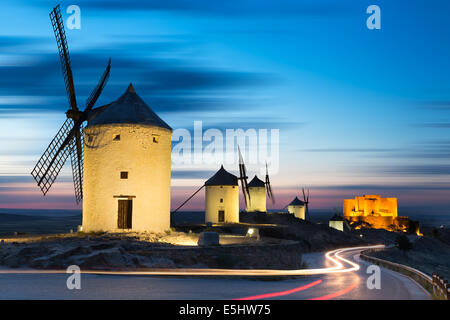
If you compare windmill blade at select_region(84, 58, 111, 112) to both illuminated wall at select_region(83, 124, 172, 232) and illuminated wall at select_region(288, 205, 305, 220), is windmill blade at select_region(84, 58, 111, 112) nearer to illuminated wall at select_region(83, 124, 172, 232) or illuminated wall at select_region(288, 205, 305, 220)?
illuminated wall at select_region(83, 124, 172, 232)

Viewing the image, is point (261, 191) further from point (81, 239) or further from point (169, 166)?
point (81, 239)

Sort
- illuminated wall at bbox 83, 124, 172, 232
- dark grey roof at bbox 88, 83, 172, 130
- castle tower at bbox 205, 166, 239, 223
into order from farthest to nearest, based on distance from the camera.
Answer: castle tower at bbox 205, 166, 239, 223 → dark grey roof at bbox 88, 83, 172, 130 → illuminated wall at bbox 83, 124, 172, 232

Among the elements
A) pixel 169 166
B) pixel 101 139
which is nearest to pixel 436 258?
pixel 169 166

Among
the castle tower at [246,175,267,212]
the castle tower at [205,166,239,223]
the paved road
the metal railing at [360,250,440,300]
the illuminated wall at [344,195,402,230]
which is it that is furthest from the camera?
the illuminated wall at [344,195,402,230]

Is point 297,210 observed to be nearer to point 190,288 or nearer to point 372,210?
point 372,210

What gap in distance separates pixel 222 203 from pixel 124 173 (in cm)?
2732

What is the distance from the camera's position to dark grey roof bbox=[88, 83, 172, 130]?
89.8ft

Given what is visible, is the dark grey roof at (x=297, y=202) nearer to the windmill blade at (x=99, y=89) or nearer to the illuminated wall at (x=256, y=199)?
the illuminated wall at (x=256, y=199)

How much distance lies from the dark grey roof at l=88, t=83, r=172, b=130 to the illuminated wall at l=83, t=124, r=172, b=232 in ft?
1.46

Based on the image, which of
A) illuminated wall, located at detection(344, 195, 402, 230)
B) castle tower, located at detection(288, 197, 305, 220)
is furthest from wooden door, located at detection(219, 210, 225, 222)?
illuminated wall, located at detection(344, 195, 402, 230)

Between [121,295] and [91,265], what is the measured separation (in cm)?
707

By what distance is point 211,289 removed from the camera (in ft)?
44.5
